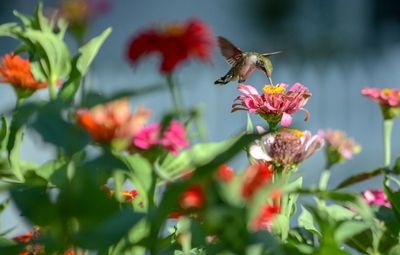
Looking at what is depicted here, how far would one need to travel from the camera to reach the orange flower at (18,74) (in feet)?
4.26

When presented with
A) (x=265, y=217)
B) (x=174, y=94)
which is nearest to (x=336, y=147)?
(x=265, y=217)

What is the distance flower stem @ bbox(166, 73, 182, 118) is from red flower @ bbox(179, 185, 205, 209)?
0.05m

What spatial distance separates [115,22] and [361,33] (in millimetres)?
1136

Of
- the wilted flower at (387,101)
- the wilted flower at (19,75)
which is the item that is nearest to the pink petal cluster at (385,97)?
the wilted flower at (387,101)

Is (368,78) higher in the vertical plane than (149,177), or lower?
lower

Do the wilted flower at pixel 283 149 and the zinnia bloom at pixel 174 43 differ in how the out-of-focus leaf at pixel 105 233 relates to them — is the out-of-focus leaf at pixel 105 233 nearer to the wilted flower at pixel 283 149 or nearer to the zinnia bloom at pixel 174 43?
the zinnia bloom at pixel 174 43

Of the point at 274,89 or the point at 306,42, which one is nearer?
the point at 274,89

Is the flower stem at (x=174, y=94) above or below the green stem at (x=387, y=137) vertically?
above

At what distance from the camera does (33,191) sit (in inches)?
31.3

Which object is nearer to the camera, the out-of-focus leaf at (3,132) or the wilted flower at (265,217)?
the wilted flower at (265,217)

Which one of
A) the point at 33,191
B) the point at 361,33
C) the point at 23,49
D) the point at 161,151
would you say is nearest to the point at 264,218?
the point at 161,151

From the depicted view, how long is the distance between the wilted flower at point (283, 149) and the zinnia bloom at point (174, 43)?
0.29 meters

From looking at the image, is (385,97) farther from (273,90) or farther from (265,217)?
(265,217)

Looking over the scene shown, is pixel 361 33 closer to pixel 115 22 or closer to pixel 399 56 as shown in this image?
pixel 399 56
